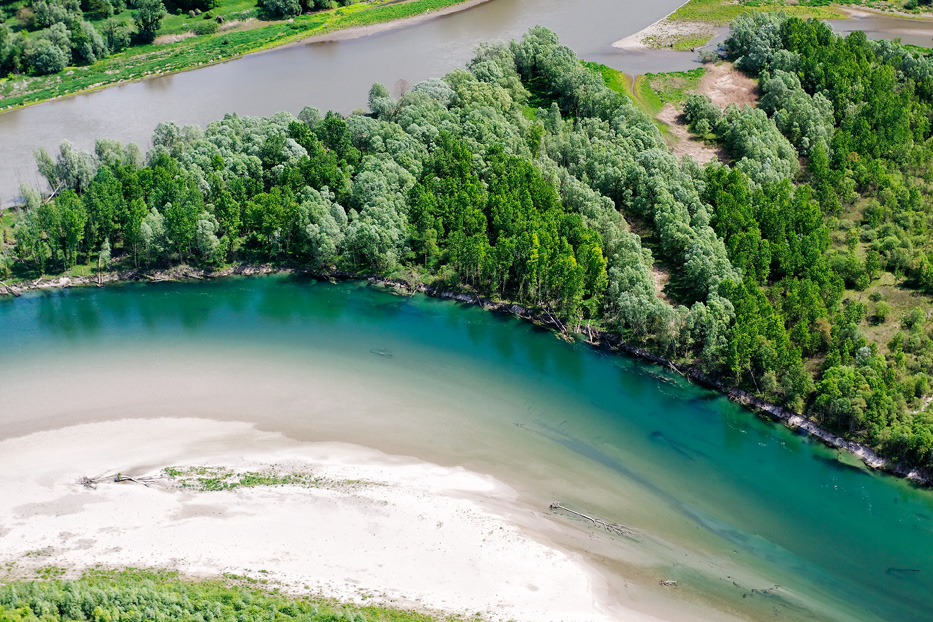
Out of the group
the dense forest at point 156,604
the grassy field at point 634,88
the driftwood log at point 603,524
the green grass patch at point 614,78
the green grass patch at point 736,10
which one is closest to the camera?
the dense forest at point 156,604

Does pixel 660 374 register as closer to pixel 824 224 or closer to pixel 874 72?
pixel 824 224

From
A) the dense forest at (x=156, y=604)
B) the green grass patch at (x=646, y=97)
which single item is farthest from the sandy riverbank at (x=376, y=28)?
the dense forest at (x=156, y=604)

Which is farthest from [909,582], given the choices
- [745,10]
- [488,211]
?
[745,10]

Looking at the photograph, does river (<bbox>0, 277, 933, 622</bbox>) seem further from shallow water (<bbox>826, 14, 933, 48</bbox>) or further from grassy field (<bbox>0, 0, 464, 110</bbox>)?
shallow water (<bbox>826, 14, 933, 48</bbox>)

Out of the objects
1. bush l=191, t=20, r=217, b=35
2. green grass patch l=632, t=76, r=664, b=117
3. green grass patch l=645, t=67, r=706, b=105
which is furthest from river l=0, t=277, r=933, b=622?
bush l=191, t=20, r=217, b=35

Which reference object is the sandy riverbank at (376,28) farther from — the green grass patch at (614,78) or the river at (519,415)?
the river at (519,415)

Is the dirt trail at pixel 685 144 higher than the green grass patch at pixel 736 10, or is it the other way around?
the green grass patch at pixel 736 10
